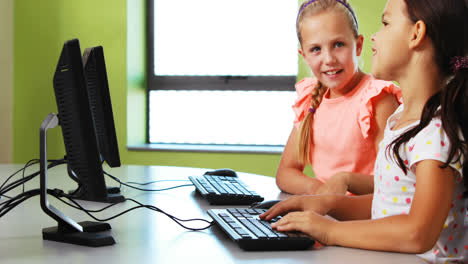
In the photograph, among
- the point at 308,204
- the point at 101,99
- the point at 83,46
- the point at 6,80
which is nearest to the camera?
the point at 308,204

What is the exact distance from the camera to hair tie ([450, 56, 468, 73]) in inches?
33.4

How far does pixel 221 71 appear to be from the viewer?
349cm

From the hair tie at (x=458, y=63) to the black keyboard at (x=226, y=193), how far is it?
0.55 meters

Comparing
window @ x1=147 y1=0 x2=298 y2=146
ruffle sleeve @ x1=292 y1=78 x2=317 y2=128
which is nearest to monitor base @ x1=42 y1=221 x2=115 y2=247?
ruffle sleeve @ x1=292 y1=78 x2=317 y2=128

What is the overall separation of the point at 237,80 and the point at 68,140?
2.65m

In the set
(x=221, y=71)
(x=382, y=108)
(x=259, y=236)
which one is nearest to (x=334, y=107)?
(x=382, y=108)

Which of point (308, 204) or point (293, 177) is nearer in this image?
point (308, 204)

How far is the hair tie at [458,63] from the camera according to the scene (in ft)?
2.78

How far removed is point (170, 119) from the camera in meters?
3.57

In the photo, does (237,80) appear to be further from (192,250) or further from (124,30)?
(192,250)

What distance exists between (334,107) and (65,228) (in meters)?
1.03

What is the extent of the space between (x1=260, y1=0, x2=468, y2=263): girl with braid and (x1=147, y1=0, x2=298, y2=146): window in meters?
2.40

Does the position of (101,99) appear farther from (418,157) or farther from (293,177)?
(418,157)

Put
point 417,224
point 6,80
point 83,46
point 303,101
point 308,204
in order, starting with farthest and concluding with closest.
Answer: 1. point 6,80
2. point 83,46
3. point 303,101
4. point 308,204
5. point 417,224
